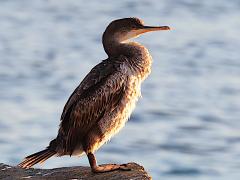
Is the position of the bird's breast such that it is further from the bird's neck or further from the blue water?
the blue water

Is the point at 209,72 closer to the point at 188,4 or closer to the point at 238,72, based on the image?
the point at 238,72

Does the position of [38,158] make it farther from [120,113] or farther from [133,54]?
[133,54]

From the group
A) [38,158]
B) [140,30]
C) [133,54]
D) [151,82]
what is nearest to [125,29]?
[140,30]

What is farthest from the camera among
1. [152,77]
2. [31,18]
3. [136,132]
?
[31,18]

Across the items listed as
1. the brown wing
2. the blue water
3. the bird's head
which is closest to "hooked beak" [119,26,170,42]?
the bird's head

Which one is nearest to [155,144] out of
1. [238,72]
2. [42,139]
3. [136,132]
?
[136,132]

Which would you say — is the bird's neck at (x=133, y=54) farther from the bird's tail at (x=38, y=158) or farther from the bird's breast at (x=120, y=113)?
the bird's tail at (x=38, y=158)

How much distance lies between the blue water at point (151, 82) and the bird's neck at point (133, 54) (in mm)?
10880

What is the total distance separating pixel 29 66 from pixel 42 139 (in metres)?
6.06

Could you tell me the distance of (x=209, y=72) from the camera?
3195 centimetres

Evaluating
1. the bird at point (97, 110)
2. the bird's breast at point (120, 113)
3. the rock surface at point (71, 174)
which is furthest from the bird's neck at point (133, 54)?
the rock surface at point (71, 174)

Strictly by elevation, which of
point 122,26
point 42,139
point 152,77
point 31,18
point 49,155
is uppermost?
point 31,18

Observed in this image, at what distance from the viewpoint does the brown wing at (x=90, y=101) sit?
11.8 meters

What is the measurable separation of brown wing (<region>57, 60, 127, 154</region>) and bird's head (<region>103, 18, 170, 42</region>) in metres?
0.43
